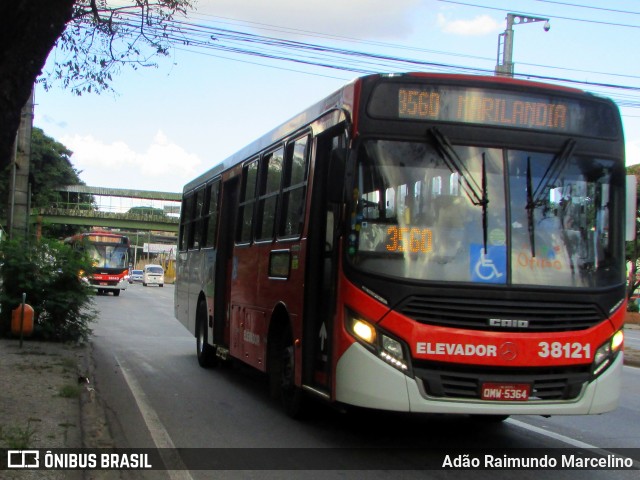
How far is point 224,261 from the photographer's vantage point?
11.4 meters

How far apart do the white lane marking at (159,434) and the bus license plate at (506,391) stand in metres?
2.50

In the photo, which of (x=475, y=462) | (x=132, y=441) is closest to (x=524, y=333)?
(x=475, y=462)

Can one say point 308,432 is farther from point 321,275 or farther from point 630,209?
point 630,209

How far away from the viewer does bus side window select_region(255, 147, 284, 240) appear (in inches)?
349

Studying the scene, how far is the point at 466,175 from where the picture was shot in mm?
6340

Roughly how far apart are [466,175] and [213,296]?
6.29 meters

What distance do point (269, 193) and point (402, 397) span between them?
392 cm

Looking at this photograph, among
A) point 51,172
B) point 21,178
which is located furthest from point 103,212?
point 21,178

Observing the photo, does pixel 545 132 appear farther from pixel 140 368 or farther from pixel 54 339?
pixel 54 339

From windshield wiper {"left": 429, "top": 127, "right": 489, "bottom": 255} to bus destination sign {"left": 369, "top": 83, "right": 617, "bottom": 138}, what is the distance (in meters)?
0.23

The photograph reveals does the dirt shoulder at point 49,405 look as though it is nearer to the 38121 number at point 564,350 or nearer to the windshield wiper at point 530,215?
the 38121 number at point 564,350

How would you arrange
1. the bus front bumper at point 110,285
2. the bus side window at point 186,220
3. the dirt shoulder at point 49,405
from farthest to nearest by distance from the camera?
the bus front bumper at point 110,285 < the bus side window at point 186,220 < the dirt shoulder at point 49,405

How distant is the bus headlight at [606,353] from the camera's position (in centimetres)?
638

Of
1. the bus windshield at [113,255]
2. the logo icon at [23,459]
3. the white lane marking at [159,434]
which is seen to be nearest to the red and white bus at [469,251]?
the white lane marking at [159,434]
